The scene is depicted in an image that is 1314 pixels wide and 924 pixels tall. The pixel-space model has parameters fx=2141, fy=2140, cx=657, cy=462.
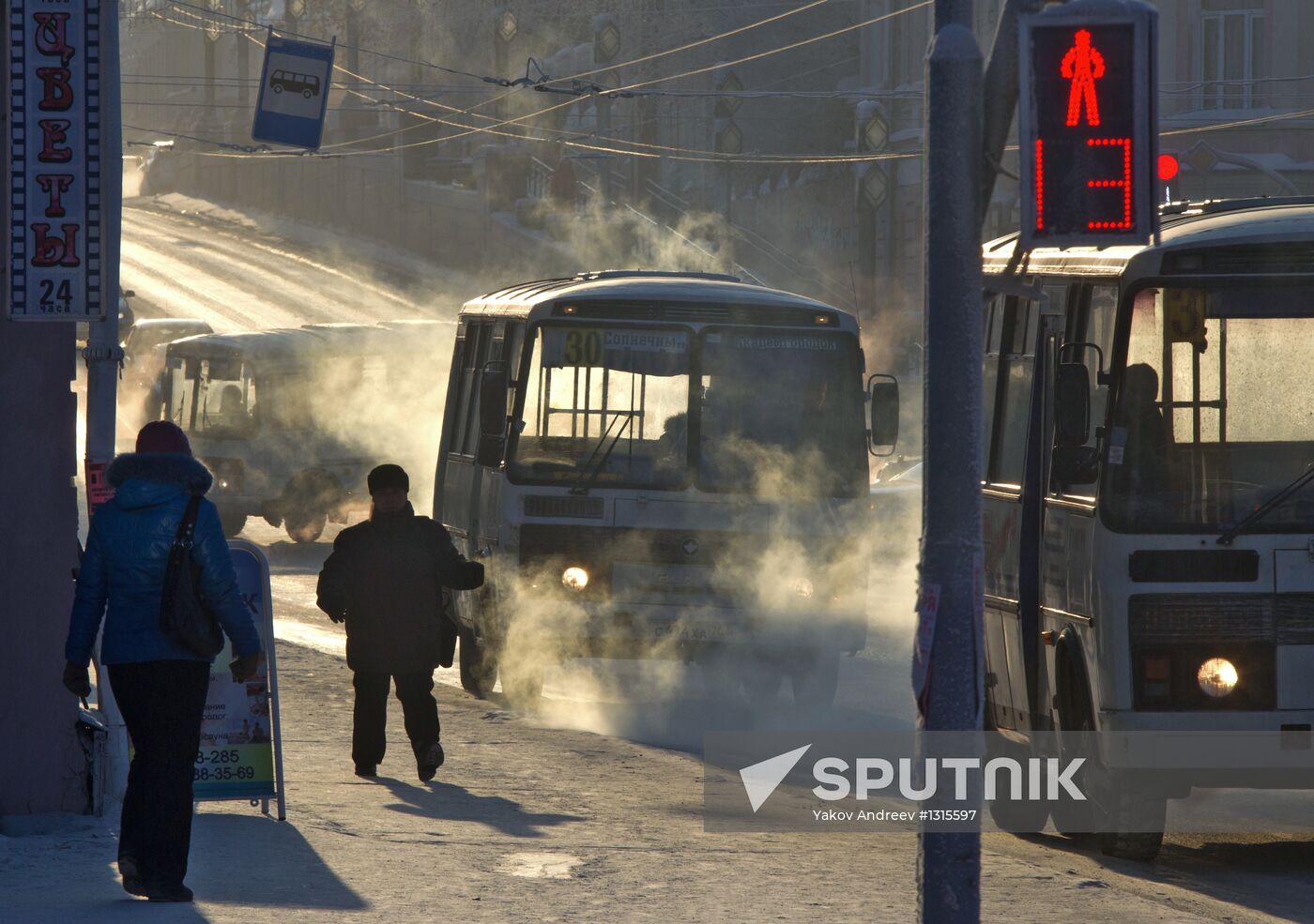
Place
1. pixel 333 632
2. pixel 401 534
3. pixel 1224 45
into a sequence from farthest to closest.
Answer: pixel 1224 45 < pixel 333 632 < pixel 401 534

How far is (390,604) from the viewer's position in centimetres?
1102

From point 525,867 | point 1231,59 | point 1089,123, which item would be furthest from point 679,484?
point 1231,59

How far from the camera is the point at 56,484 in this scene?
8930 mm

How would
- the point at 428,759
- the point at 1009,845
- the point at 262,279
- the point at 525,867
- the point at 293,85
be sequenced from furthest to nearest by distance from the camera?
the point at 262,279 < the point at 293,85 < the point at 428,759 < the point at 1009,845 < the point at 525,867

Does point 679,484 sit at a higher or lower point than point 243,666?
higher

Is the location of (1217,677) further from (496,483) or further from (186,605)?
(496,483)

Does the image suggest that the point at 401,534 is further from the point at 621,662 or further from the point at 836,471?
the point at 621,662

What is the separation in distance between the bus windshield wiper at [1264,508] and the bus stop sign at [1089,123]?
353cm

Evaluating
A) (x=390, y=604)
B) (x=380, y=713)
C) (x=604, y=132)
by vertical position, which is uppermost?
(x=604, y=132)

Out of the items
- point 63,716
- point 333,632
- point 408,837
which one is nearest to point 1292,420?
point 408,837

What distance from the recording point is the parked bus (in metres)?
28.2

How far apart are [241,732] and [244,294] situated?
52.0 meters

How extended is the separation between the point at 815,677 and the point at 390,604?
13.5 feet

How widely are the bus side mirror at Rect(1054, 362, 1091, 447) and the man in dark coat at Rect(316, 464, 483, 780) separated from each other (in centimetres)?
352
